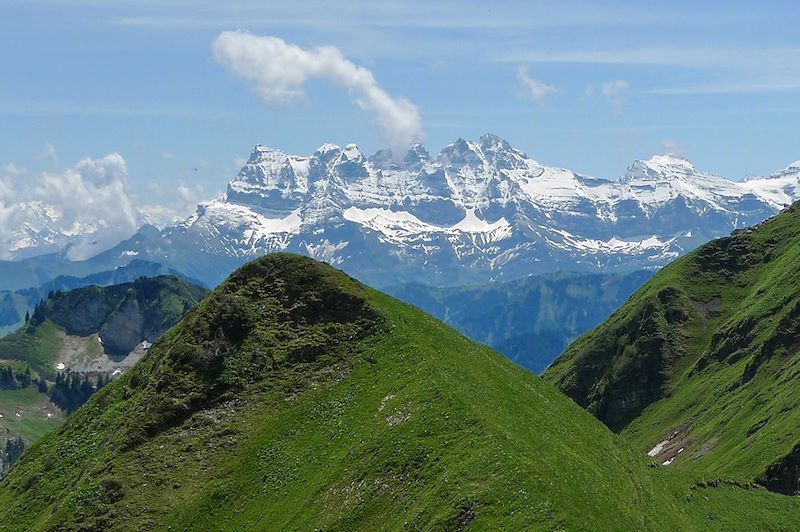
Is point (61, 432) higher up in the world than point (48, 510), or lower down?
higher up

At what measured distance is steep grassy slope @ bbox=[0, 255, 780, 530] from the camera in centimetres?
7731

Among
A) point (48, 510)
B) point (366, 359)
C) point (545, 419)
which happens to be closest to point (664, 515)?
point (545, 419)

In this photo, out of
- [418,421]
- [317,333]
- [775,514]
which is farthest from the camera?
[775,514]

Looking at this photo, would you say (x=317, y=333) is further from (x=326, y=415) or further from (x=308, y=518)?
(x=308, y=518)

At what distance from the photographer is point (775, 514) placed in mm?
109438

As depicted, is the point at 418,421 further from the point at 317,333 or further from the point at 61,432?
the point at 61,432

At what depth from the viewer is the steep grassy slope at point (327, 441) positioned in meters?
77.3

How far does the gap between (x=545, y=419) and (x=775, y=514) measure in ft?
109

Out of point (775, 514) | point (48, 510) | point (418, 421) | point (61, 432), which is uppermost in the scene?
point (61, 432)

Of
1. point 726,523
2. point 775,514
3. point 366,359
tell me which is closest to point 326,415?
point 366,359

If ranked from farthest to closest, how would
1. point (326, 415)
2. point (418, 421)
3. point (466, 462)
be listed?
1. point (326, 415)
2. point (418, 421)
3. point (466, 462)

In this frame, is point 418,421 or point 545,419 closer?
point 418,421

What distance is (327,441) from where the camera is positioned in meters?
89.9

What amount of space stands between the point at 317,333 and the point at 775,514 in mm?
51461
